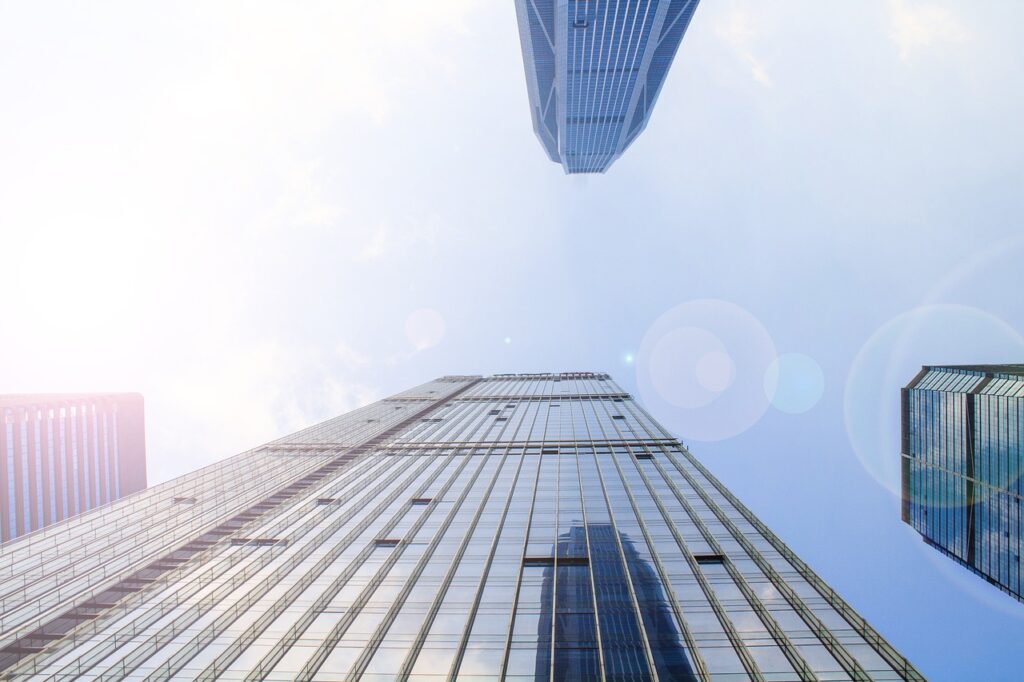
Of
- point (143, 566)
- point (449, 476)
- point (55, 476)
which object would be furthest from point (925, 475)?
point (55, 476)

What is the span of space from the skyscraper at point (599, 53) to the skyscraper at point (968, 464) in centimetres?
11161

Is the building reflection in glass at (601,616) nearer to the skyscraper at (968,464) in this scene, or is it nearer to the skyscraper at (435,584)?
the skyscraper at (435,584)

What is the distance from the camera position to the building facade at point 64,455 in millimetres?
116188

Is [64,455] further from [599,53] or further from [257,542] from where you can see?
[599,53]

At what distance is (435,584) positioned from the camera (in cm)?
3014

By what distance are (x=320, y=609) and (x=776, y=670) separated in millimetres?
20813

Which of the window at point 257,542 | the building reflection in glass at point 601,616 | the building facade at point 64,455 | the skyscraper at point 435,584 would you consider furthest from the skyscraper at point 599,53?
the building facade at point 64,455

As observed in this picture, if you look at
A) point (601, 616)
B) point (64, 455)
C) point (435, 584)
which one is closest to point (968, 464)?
point (601, 616)

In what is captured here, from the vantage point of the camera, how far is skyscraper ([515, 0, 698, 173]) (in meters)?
146

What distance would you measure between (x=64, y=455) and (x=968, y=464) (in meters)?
187

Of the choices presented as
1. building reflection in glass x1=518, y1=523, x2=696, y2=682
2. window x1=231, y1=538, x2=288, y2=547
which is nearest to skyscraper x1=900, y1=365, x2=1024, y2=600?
building reflection in glass x1=518, y1=523, x2=696, y2=682

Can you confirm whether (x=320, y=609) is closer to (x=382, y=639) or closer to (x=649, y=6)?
(x=382, y=639)

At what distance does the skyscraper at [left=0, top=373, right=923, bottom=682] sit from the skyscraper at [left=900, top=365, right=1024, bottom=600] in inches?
2606

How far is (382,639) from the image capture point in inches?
976
